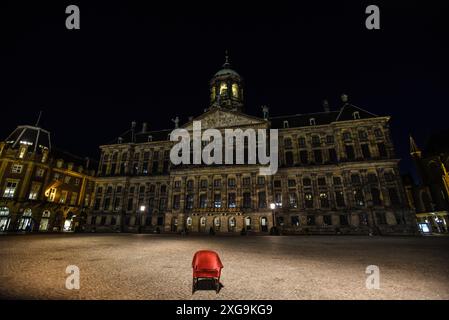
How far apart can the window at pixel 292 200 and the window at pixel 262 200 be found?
4.36 meters

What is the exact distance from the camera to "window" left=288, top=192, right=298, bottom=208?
36.0 meters

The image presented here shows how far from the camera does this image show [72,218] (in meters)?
45.2

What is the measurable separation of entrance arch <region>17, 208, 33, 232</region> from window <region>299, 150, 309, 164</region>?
1916 inches

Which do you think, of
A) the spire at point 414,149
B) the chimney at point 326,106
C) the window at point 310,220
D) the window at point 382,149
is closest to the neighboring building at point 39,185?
the window at point 310,220

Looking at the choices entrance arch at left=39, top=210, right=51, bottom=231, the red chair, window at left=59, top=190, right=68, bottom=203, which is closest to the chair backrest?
the red chair

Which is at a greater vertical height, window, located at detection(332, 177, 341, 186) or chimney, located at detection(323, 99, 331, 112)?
chimney, located at detection(323, 99, 331, 112)

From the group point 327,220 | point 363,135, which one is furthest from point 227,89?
point 327,220

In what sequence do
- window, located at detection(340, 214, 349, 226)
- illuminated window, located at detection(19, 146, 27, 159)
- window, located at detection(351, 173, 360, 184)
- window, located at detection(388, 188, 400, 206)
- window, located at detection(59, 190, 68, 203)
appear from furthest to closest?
window, located at detection(59, 190, 68, 203)
illuminated window, located at detection(19, 146, 27, 159)
window, located at detection(351, 173, 360, 184)
window, located at detection(340, 214, 349, 226)
window, located at detection(388, 188, 400, 206)

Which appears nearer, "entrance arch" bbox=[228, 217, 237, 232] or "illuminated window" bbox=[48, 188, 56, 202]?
→ "entrance arch" bbox=[228, 217, 237, 232]

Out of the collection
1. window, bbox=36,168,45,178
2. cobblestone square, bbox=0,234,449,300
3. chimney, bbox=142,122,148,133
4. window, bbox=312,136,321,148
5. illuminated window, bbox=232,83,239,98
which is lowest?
cobblestone square, bbox=0,234,449,300

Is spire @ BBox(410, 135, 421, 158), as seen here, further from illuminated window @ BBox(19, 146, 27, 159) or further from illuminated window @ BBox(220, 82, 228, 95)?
illuminated window @ BBox(19, 146, 27, 159)
